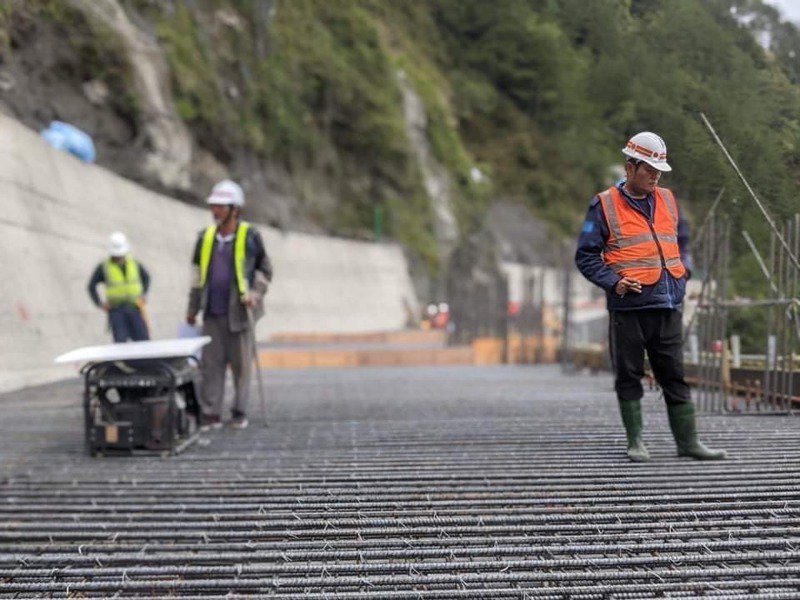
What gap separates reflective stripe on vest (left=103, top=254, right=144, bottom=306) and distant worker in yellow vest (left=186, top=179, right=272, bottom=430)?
2.99 m

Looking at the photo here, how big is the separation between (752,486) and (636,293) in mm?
960

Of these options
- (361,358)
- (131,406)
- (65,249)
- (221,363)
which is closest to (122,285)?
(221,363)

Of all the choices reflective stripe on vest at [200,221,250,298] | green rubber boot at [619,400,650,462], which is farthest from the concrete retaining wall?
green rubber boot at [619,400,650,462]

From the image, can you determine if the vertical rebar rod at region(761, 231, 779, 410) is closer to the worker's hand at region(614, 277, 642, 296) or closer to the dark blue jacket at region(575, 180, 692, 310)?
the dark blue jacket at region(575, 180, 692, 310)

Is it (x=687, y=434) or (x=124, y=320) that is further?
(x=124, y=320)

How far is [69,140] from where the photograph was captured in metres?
14.7

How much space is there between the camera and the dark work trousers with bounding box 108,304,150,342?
9477mm

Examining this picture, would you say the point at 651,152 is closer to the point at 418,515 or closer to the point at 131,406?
the point at 418,515

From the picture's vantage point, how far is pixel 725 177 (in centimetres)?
473

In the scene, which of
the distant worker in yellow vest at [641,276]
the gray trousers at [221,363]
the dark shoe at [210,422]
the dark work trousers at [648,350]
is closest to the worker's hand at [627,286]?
the distant worker in yellow vest at [641,276]

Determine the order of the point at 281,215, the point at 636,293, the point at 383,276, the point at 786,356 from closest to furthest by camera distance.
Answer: the point at 636,293
the point at 786,356
the point at 281,215
the point at 383,276

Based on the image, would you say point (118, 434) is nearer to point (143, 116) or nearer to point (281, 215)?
point (143, 116)

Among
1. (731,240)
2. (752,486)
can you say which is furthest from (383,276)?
(752,486)

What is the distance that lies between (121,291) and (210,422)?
3264mm
